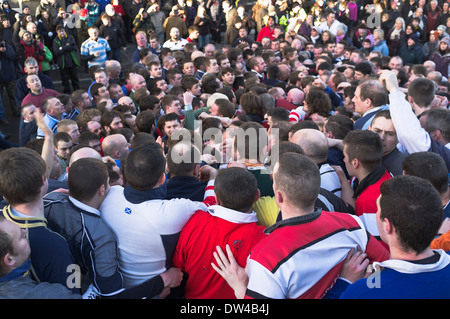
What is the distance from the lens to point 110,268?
2154mm

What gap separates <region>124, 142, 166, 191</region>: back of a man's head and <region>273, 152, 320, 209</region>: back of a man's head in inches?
27.4

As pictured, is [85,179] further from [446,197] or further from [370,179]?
[446,197]

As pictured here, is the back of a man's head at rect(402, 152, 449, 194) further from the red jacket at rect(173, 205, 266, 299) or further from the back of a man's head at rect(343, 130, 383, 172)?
the red jacket at rect(173, 205, 266, 299)

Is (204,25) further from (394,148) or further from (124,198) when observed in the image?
(124,198)

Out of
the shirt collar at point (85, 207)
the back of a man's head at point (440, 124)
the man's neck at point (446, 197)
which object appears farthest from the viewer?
the back of a man's head at point (440, 124)

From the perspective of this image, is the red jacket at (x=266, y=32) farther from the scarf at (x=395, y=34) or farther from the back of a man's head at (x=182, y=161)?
the back of a man's head at (x=182, y=161)

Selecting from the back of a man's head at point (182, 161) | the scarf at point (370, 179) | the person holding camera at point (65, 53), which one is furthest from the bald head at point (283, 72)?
the back of a man's head at point (182, 161)

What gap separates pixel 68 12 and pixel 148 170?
9210 millimetres

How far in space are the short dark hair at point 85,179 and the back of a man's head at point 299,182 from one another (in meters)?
0.94

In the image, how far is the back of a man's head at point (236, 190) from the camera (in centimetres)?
215

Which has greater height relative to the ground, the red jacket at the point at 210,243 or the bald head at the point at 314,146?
the bald head at the point at 314,146

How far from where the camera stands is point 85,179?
224 centimetres

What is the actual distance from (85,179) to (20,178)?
1.00 ft
